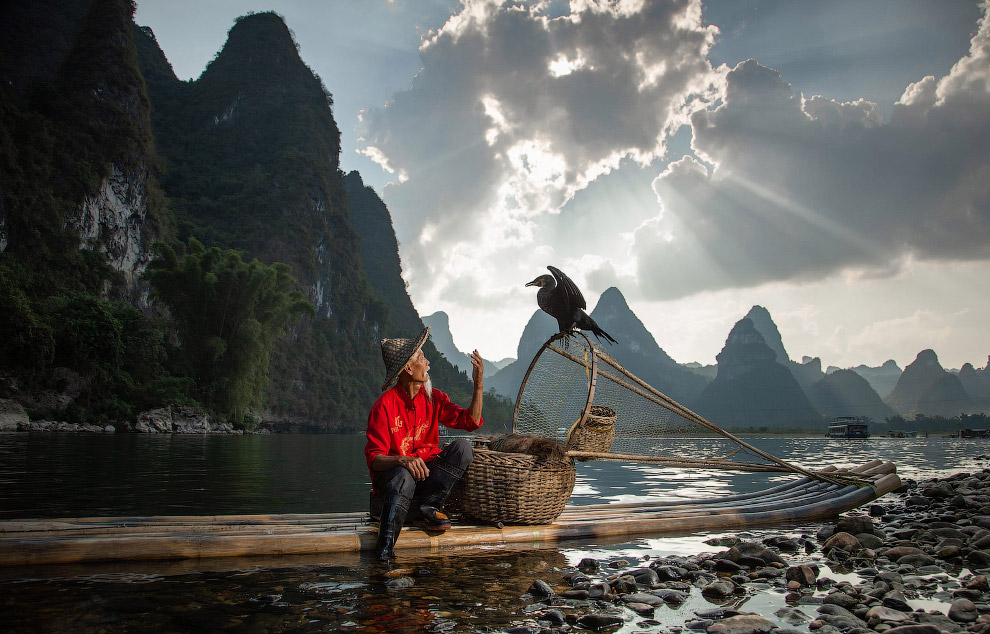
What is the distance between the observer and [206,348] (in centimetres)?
3369

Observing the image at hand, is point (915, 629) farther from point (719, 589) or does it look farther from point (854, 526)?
point (854, 526)

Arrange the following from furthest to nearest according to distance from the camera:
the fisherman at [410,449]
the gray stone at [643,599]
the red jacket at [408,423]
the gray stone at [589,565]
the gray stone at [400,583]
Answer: the red jacket at [408,423]
the fisherman at [410,449]
the gray stone at [589,565]
the gray stone at [400,583]
the gray stone at [643,599]

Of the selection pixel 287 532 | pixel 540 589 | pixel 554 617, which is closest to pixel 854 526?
pixel 540 589

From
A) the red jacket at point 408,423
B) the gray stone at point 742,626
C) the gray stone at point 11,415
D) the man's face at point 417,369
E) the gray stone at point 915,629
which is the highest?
the man's face at point 417,369

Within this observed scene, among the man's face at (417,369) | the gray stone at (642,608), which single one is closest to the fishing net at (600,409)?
the man's face at (417,369)

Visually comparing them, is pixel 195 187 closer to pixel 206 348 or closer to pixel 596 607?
pixel 206 348

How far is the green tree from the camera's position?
109 feet

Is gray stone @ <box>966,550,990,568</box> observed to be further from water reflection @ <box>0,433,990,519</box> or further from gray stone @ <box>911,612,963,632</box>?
water reflection @ <box>0,433,990,519</box>

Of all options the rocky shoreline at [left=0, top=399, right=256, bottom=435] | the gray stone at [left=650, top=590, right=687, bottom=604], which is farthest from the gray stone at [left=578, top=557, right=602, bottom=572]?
the rocky shoreline at [left=0, top=399, right=256, bottom=435]

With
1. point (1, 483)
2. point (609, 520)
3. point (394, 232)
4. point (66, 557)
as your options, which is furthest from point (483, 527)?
point (394, 232)

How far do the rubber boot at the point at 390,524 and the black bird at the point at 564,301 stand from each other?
224 centimetres

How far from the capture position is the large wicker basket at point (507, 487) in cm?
384

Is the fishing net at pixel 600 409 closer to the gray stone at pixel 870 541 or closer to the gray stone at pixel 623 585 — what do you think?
the gray stone at pixel 870 541

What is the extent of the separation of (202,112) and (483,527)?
331 ft
